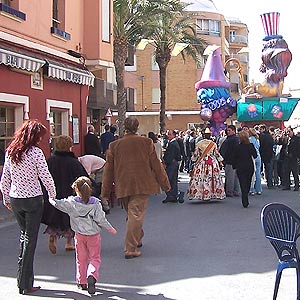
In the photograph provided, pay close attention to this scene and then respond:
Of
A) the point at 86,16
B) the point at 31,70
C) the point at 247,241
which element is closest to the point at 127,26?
the point at 86,16

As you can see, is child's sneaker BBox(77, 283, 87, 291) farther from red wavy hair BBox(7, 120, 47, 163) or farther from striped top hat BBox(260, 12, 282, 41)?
striped top hat BBox(260, 12, 282, 41)

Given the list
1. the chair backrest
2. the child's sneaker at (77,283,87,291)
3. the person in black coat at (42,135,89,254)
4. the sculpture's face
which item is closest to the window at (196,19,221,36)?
the sculpture's face

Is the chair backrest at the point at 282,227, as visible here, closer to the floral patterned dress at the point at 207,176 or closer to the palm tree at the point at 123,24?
the floral patterned dress at the point at 207,176

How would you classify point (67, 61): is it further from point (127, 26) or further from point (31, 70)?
point (127, 26)

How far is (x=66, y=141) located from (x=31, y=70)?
5877 mm

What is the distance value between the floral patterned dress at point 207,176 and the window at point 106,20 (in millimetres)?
6566

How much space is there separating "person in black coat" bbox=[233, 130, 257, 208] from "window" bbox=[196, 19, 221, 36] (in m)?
46.4

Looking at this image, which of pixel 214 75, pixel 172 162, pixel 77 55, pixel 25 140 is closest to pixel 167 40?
pixel 214 75

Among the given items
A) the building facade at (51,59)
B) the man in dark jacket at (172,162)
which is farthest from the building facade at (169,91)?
the man in dark jacket at (172,162)

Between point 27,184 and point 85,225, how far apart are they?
781 millimetres

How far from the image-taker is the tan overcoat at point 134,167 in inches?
306

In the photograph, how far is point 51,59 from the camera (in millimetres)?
15445

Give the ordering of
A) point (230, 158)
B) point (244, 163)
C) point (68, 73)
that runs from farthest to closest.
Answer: point (68, 73), point (230, 158), point (244, 163)

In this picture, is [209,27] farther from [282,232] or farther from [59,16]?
[282,232]
